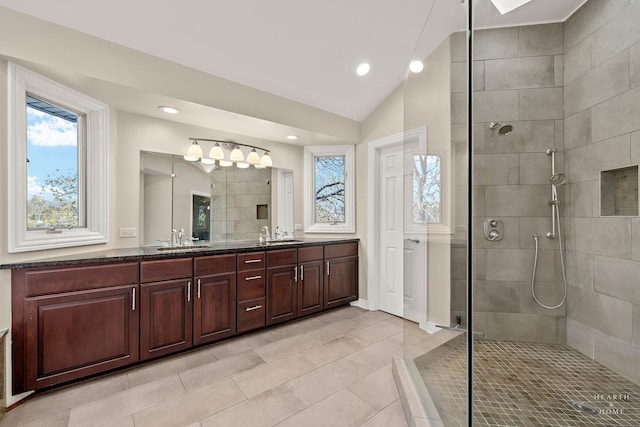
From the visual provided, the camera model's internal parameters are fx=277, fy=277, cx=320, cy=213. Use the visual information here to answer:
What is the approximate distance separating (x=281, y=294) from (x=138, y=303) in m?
1.29

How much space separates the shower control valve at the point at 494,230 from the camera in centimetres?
211

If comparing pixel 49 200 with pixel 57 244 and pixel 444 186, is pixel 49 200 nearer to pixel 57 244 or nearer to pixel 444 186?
pixel 57 244

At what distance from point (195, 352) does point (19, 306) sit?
1197mm

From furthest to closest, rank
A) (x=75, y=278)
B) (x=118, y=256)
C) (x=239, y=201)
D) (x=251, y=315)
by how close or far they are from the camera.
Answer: (x=239, y=201), (x=251, y=315), (x=118, y=256), (x=75, y=278)

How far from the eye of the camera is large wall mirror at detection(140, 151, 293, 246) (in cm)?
271

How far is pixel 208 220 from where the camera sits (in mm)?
3049

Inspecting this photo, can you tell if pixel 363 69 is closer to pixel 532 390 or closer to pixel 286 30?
pixel 286 30

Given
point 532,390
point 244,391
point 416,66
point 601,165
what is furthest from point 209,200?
point 601,165

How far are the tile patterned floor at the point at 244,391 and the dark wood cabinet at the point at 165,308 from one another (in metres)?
0.15

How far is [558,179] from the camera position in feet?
6.75

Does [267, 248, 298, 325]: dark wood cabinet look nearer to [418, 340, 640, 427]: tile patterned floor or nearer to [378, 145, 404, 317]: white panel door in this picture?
[378, 145, 404, 317]: white panel door

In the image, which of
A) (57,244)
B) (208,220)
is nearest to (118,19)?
(57,244)

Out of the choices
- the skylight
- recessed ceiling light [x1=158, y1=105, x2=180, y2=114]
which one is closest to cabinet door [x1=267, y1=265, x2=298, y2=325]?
recessed ceiling light [x1=158, y1=105, x2=180, y2=114]

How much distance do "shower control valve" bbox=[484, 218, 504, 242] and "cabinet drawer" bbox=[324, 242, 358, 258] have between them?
1.69m
